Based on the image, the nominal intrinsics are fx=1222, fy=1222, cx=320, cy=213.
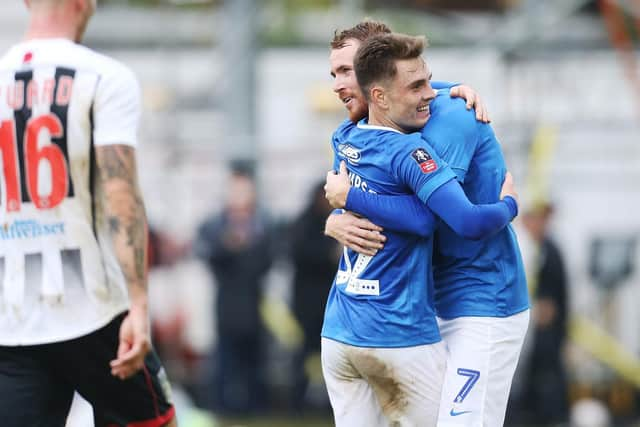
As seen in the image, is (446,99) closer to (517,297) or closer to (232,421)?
(517,297)

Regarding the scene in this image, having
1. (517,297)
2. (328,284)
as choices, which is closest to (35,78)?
(517,297)

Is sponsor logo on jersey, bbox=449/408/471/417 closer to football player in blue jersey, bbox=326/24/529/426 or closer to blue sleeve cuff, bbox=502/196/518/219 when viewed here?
football player in blue jersey, bbox=326/24/529/426

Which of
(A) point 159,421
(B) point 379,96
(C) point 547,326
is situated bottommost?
(C) point 547,326

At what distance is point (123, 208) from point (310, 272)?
6.54 meters

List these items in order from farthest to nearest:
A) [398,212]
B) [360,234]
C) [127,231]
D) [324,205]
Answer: [324,205], [127,231], [360,234], [398,212]

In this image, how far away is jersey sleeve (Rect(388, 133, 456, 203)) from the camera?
438 centimetres

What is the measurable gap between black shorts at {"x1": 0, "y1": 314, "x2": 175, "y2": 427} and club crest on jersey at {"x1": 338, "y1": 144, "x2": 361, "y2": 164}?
1.12 m

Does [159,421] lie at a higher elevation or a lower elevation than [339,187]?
lower

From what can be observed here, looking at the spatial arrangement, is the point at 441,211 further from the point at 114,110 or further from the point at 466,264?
the point at 114,110

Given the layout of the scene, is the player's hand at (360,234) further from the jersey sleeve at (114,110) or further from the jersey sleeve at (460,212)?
the jersey sleeve at (114,110)

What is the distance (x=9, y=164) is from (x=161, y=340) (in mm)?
7758

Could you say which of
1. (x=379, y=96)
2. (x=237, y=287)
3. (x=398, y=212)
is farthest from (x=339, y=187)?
(x=237, y=287)

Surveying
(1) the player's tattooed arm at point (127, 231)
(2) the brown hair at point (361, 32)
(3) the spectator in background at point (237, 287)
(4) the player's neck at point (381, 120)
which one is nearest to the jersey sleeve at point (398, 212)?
(4) the player's neck at point (381, 120)

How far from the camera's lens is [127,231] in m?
4.79
